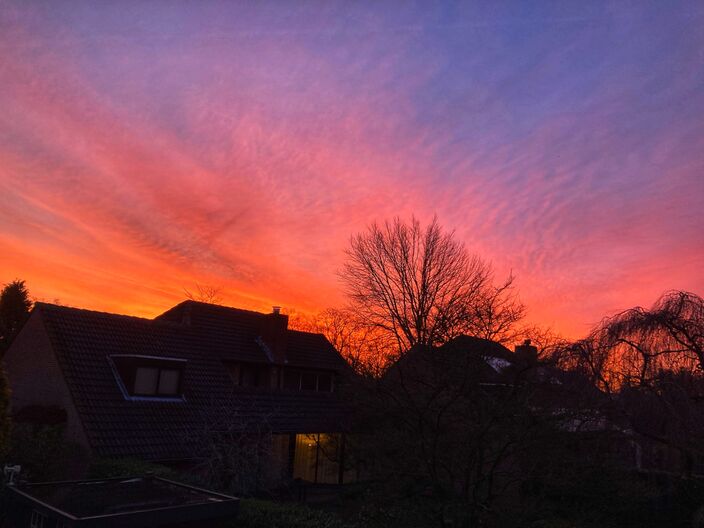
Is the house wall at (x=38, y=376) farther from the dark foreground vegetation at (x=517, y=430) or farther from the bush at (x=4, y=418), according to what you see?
the bush at (x=4, y=418)

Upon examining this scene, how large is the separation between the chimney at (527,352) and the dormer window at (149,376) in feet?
42.0

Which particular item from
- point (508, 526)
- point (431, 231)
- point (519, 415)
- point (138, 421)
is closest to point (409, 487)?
point (508, 526)

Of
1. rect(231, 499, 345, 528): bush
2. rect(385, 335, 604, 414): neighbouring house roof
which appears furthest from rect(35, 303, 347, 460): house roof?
rect(385, 335, 604, 414): neighbouring house roof

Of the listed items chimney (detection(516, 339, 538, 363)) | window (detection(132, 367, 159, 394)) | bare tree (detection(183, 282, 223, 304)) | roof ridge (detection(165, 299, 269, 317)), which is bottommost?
window (detection(132, 367, 159, 394))

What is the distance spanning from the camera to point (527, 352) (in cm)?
1210

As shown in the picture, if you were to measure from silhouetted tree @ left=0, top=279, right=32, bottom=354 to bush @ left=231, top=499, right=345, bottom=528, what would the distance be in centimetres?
3230

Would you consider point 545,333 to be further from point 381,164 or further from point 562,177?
point 381,164

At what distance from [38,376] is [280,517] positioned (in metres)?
13.3

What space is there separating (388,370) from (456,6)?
33.2ft

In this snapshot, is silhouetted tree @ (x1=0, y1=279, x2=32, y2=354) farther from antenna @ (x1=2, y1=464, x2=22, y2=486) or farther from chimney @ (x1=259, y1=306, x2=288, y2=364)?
antenna @ (x1=2, y1=464, x2=22, y2=486)

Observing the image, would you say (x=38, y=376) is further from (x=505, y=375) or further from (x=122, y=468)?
(x=505, y=375)

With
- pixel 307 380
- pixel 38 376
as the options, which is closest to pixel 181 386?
pixel 38 376

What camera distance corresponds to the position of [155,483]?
8.92 metres

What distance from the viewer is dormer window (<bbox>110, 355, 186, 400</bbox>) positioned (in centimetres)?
1744
